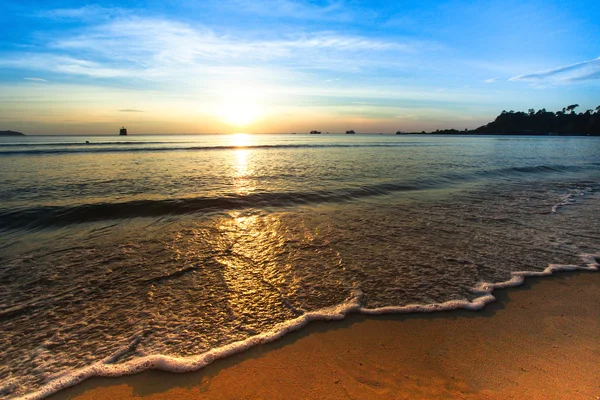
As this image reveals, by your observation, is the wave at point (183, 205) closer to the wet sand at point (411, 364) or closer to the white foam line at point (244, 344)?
the white foam line at point (244, 344)

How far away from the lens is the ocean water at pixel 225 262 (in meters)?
3.57

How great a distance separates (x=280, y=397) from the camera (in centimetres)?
283

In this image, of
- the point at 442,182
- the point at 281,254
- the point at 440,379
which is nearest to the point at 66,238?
the point at 281,254

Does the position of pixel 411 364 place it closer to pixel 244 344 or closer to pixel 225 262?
pixel 244 344

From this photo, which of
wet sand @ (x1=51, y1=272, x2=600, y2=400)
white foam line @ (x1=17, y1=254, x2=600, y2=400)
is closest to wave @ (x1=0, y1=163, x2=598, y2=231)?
white foam line @ (x1=17, y1=254, x2=600, y2=400)

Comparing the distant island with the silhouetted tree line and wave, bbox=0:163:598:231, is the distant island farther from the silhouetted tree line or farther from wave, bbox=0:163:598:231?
wave, bbox=0:163:598:231

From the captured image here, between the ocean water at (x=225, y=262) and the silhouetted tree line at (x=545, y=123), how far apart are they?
667ft

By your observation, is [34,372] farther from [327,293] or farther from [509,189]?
[509,189]

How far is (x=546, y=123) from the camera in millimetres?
168125

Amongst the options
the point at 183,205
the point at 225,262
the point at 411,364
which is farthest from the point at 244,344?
the point at 183,205

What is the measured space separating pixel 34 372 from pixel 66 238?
5.37 metres

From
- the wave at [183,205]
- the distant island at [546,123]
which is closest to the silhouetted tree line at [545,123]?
the distant island at [546,123]

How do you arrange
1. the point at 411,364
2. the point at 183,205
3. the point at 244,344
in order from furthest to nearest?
the point at 183,205 < the point at 244,344 < the point at 411,364

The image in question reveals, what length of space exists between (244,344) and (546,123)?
228471 mm
